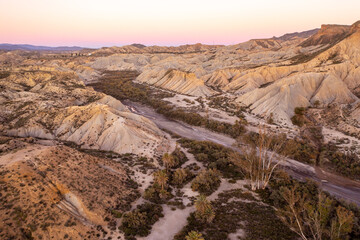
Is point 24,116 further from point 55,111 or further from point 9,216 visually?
point 9,216

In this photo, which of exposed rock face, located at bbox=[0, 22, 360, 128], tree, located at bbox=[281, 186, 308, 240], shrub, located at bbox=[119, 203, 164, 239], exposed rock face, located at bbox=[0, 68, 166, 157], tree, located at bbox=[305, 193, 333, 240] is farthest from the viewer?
exposed rock face, located at bbox=[0, 22, 360, 128]

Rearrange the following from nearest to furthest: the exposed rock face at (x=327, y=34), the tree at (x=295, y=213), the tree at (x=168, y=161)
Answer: the tree at (x=295, y=213)
the tree at (x=168, y=161)
the exposed rock face at (x=327, y=34)

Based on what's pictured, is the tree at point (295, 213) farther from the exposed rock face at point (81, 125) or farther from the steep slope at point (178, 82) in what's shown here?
the steep slope at point (178, 82)

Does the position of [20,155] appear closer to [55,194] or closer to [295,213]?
[55,194]

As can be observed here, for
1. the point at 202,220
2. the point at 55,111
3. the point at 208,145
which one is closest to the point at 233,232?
the point at 202,220

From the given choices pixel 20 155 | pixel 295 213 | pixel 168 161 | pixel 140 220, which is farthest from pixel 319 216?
pixel 20 155

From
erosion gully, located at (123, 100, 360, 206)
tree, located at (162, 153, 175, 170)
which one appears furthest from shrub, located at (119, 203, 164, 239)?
erosion gully, located at (123, 100, 360, 206)

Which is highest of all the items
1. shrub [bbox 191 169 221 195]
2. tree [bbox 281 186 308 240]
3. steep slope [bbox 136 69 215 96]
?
steep slope [bbox 136 69 215 96]

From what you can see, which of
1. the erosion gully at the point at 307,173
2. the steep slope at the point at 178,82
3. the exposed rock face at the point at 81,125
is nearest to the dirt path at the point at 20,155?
the exposed rock face at the point at 81,125

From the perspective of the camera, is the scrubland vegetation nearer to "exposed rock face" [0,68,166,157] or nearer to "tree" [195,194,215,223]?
"exposed rock face" [0,68,166,157]

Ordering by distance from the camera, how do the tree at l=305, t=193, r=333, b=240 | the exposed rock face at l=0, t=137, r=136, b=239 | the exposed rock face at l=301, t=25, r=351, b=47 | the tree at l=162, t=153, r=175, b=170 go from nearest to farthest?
the tree at l=305, t=193, r=333, b=240, the exposed rock face at l=0, t=137, r=136, b=239, the tree at l=162, t=153, r=175, b=170, the exposed rock face at l=301, t=25, r=351, b=47

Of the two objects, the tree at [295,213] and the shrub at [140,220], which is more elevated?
the tree at [295,213]
